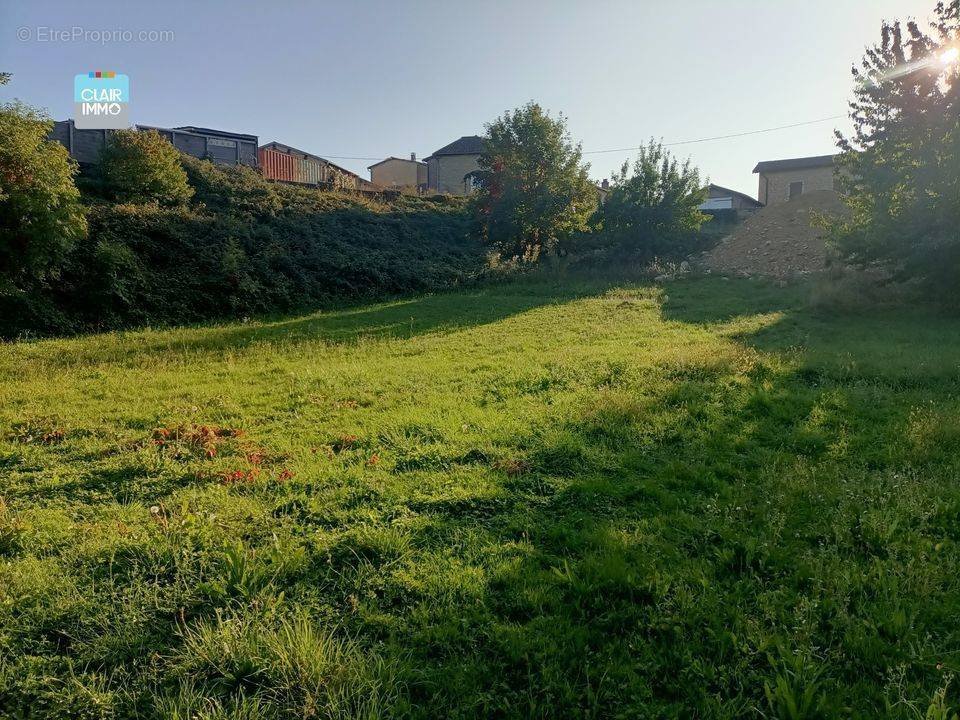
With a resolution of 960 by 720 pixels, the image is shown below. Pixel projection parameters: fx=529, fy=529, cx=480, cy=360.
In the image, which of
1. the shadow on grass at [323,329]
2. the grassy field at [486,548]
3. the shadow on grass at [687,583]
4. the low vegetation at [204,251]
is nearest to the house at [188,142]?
the low vegetation at [204,251]

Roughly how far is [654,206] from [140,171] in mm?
22096

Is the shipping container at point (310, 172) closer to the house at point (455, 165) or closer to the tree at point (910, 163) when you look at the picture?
the house at point (455, 165)

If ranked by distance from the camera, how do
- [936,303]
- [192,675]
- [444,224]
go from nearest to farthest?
[192,675], [936,303], [444,224]

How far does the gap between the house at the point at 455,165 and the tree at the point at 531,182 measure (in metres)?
20.8

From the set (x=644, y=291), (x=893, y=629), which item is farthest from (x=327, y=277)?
(x=893, y=629)

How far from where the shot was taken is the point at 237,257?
17234 millimetres

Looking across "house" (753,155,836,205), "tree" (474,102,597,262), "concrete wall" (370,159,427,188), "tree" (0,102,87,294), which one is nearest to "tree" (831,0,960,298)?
"tree" (474,102,597,262)

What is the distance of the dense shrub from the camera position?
45.8ft

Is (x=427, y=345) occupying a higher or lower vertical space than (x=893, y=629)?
higher

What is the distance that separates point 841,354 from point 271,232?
1863cm

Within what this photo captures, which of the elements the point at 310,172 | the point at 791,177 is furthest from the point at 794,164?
the point at 310,172

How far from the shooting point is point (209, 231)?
58.6 ft

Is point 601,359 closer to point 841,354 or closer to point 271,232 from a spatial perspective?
point 841,354

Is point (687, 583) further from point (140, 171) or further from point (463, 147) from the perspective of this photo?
point (463, 147)
